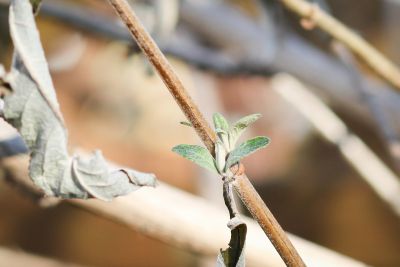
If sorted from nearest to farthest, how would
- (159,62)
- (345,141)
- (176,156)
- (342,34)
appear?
(159,62)
(342,34)
(345,141)
(176,156)

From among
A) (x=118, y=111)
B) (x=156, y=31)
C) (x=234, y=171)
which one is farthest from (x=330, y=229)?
(x=234, y=171)

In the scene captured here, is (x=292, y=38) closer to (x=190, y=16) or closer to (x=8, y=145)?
(x=190, y=16)

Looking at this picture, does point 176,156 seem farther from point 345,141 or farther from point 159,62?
point 159,62

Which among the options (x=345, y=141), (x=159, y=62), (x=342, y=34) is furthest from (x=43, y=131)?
(x=345, y=141)

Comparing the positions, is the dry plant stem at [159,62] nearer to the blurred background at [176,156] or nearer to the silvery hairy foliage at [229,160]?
the silvery hairy foliage at [229,160]

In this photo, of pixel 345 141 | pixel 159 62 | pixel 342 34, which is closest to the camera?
pixel 159 62

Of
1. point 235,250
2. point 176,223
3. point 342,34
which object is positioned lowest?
point 235,250

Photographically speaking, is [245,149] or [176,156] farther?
[176,156]

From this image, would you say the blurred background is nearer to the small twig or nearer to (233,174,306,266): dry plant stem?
the small twig

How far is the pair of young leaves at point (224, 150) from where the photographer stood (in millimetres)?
318

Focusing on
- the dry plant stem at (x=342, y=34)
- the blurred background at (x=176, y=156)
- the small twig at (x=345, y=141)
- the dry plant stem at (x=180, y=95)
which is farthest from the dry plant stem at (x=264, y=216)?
the blurred background at (x=176, y=156)

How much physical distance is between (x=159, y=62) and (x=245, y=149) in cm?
7

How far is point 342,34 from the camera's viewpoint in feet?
1.87

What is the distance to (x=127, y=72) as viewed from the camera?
6.57ft
